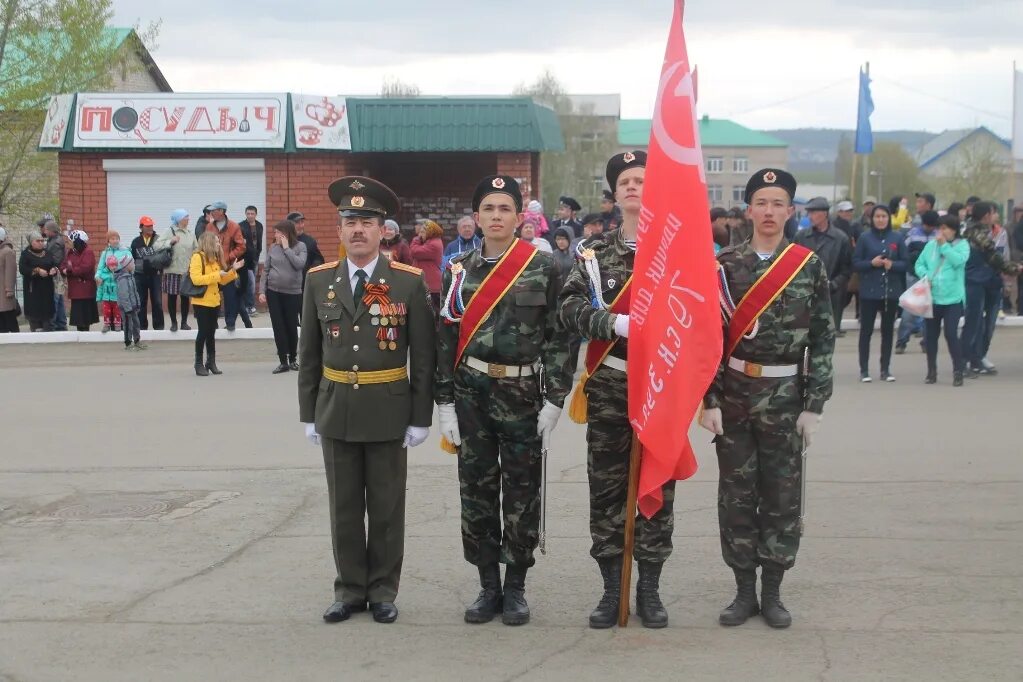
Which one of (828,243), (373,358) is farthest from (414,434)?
(828,243)

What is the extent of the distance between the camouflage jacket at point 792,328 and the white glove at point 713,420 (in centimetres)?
2

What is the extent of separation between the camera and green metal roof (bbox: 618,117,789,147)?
13838cm

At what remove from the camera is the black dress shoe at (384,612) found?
5.95 meters

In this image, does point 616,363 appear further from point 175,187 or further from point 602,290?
point 175,187

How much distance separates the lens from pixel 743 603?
5.90 metres

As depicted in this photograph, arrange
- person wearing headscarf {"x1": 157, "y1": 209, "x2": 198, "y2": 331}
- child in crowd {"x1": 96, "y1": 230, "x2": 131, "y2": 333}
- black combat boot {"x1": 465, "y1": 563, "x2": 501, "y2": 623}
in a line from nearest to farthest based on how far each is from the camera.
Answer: black combat boot {"x1": 465, "y1": 563, "x2": 501, "y2": 623} < child in crowd {"x1": 96, "y1": 230, "x2": 131, "y2": 333} < person wearing headscarf {"x1": 157, "y1": 209, "x2": 198, "y2": 331}

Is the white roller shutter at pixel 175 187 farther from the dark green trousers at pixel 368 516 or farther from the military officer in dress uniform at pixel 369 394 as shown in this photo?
the dark green trousers at pixel 368 516

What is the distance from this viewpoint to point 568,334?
5.92 metres

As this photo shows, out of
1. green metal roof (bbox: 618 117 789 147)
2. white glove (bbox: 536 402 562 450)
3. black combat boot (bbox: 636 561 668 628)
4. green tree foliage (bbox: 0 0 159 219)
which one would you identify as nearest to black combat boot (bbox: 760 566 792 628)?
black combat boot (bbox: 636 561 668 628)

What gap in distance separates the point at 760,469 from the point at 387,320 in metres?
1.83

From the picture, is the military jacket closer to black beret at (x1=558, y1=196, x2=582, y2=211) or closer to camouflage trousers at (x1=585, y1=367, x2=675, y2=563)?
camouflage trousers at (x1=585, y1=367, x2=675, y2=563)

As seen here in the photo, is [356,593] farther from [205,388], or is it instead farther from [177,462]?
[205,388]

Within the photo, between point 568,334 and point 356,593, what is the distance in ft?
5.12

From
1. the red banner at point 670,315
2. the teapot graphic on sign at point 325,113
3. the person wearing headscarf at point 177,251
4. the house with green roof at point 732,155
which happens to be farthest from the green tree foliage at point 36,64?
the house with green roof at point 732,155
